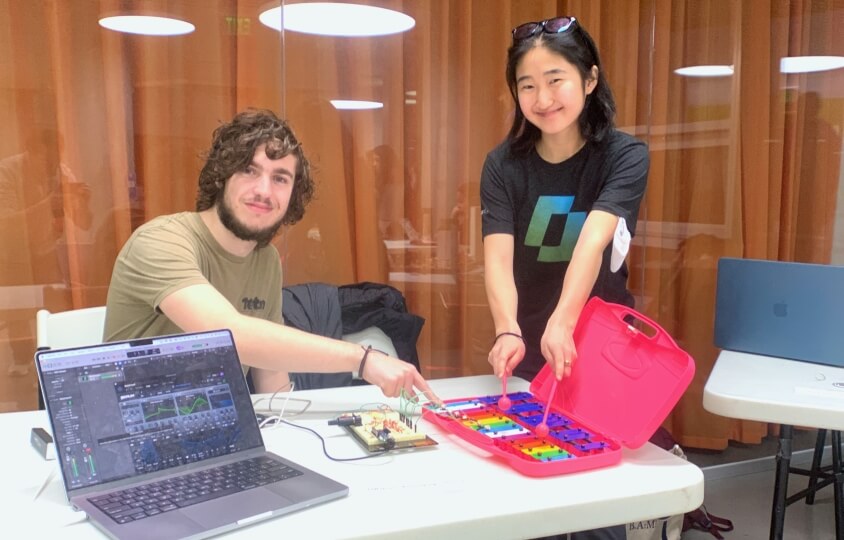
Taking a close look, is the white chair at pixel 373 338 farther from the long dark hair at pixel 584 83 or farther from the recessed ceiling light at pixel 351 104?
the long dark hair at pixel 584 83

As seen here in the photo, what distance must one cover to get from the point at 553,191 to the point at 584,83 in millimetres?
254

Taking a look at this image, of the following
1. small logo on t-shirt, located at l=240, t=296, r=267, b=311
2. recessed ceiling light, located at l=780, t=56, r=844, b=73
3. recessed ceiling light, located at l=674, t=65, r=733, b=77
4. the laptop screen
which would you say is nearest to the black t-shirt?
small logo on t-shirt, located at l=240, t=296, r=267, b=311

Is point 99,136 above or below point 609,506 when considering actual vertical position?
above

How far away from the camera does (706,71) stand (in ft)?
9.27

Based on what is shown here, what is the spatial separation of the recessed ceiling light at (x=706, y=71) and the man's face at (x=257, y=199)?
2.00 meters

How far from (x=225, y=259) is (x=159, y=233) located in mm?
162

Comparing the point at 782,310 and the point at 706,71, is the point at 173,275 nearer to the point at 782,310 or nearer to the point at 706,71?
the point at 782,310

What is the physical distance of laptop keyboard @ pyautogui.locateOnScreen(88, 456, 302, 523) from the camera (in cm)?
88

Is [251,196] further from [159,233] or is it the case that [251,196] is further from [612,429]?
[612,429]

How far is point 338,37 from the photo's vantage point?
2428 mm

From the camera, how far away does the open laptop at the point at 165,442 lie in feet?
2.88

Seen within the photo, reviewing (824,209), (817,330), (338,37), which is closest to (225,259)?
(338,37)

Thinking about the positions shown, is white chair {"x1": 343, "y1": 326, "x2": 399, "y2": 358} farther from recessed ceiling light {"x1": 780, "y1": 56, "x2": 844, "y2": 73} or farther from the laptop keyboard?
recessed ceiling light {"x1": 780, "y1": 56, "x2": 844, "y2": 73}

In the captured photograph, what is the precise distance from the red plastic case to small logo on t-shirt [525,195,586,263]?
0.29 metres
